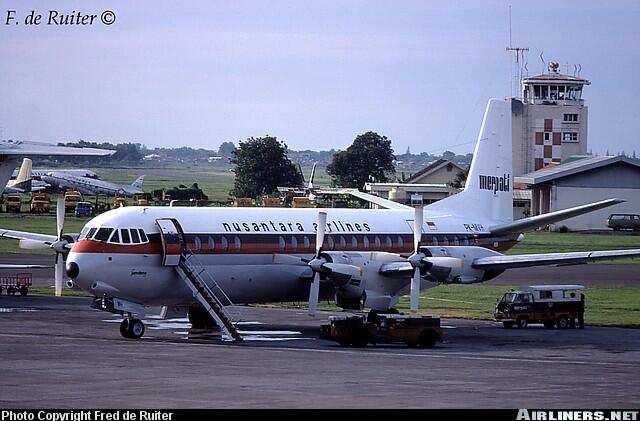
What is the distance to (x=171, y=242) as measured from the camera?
37.9 m

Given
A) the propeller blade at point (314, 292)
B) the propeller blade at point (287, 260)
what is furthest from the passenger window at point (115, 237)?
the propeller blade at point (314, 292)

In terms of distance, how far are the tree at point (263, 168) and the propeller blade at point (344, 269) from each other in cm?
9211

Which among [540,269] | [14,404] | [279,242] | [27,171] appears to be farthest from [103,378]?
[27,171]

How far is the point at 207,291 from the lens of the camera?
38062 mm

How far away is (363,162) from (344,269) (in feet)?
395

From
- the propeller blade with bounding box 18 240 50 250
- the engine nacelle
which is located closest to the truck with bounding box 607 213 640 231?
the engine nacelle

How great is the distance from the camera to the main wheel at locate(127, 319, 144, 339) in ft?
122

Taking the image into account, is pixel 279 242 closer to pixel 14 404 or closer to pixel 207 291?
pixel 207 291

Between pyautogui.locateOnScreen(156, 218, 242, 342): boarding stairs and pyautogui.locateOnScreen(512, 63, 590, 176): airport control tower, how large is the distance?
84.0 meters

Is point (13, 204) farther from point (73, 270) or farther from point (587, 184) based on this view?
point (73, 270)

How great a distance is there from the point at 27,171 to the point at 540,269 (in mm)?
70728

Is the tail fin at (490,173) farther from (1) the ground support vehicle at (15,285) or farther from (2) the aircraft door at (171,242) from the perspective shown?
(1) the ground support vehicle at (15,285)

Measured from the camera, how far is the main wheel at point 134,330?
122 feet

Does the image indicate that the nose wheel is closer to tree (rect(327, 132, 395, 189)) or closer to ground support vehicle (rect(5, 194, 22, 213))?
ground support vehicle (rect(5, 194, 22, 213))
